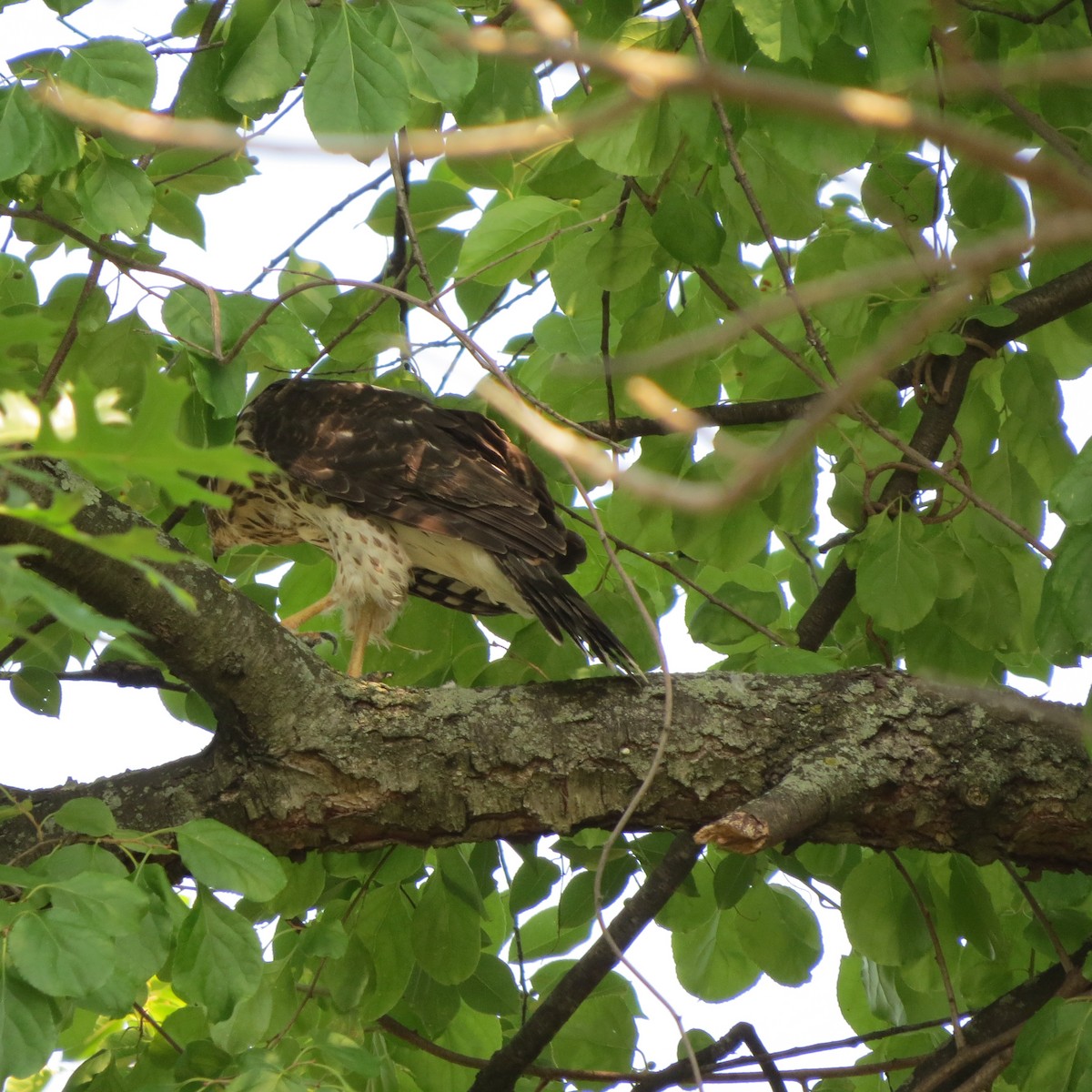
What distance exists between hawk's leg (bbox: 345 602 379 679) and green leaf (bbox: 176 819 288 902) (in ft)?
5.14

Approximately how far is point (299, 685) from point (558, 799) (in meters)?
0.61

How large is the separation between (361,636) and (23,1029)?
6.62 ft

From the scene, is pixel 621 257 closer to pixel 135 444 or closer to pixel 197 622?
pixel 197 622

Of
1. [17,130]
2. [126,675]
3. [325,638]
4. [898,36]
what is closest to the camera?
[17,130]

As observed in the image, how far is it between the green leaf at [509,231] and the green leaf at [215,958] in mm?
1646

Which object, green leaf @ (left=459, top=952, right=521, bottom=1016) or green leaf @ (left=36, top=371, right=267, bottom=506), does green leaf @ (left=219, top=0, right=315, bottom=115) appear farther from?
green leaf @ (left=459, top=952, right=521, bottom=1016)

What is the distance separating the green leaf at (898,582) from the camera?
10.2 ft

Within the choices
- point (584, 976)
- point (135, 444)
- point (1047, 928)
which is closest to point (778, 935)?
point (584, 976)

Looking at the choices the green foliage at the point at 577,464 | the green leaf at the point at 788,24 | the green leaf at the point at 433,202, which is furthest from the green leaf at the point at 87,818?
the green leaf at the point at 433,202

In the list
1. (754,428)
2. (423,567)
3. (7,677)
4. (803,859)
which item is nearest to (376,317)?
(423,567)

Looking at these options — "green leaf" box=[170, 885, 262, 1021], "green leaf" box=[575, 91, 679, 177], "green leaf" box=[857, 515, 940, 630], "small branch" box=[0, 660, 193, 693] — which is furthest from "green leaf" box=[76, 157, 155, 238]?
"green leaf" box=[857, 515, 940, 630]

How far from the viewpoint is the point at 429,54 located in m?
2.68

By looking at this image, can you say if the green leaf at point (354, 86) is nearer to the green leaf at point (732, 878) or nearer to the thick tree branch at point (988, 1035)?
the green leaf at point (732, 878)

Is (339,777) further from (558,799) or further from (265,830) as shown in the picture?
(558,799)
